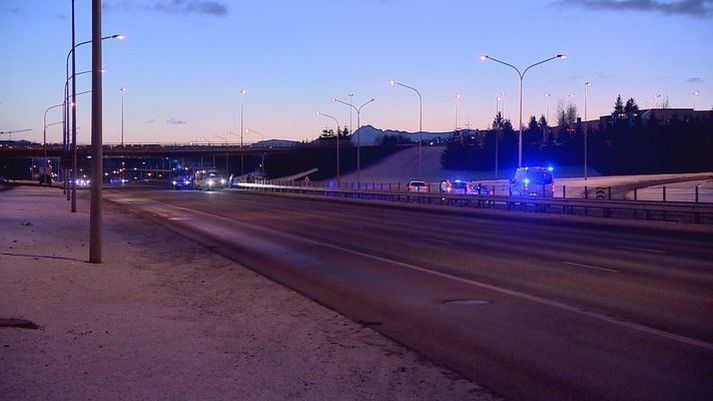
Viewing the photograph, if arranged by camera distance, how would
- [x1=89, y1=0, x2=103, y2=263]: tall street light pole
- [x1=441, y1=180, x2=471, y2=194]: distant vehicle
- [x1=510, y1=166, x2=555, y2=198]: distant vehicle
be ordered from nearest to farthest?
[x1=89, y1=0, x2=103, y2=263]: tall street light pole
[x1=510, y1=166, x2=555, y2=198]: distant vehicle
[x1=441, y1=180, x2=471, y2=194]: distant vehicle

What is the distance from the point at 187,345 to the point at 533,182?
43.4 metres

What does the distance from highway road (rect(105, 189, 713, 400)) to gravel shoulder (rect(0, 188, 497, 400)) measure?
66cm

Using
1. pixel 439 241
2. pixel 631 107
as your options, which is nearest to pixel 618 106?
pixel 631 107

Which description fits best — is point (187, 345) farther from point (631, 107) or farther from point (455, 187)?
point (631, 107)

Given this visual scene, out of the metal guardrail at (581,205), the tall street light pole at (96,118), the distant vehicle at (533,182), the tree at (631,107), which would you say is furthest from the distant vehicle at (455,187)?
the tree at (631,107)

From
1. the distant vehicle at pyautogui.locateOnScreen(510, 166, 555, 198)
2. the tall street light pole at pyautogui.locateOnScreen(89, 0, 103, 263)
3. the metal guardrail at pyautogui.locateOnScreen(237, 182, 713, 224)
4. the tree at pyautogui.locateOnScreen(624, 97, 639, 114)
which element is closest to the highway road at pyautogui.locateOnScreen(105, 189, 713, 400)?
the tall street light pole at pyautogui.locateOnScreen(89, 0, 103, 263)

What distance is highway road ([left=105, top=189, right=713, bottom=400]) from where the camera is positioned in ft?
26.6

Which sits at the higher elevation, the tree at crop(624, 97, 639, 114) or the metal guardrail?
the tree at crop(624, 97, 639, 114)

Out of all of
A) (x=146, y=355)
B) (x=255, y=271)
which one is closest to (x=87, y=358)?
(x=146, y=355)

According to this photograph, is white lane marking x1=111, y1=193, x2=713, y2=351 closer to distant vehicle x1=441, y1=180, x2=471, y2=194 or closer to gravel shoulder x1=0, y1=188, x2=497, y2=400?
gravel shoulder x1=0, y1=188, x2=497, y2=400

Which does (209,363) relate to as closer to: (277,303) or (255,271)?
(277,303)

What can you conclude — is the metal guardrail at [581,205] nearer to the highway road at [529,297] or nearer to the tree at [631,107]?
the highway road at [529,297]

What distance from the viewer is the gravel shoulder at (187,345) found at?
721 cm

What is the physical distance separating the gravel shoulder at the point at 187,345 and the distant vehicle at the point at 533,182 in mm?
35257
